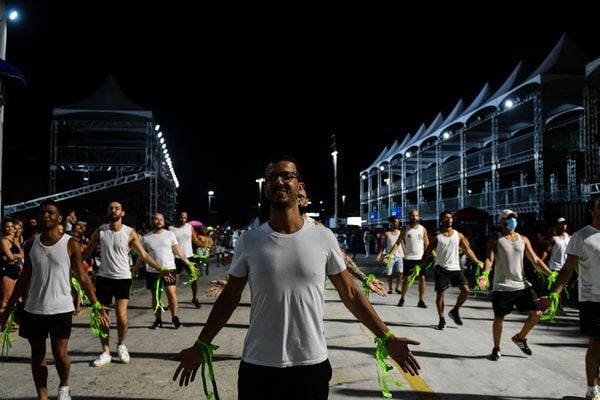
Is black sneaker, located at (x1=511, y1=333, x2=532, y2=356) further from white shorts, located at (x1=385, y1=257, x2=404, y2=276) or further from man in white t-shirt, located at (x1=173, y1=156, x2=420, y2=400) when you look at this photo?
white shorts, located at (x1=385, y1=257, x2=404, y2=276)

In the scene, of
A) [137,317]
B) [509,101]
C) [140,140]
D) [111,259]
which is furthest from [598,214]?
[140,140]

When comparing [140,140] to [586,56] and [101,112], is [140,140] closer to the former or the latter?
[101,112]

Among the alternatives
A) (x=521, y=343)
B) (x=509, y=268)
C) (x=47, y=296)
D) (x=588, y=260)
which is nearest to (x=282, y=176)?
(x=47, y=296)

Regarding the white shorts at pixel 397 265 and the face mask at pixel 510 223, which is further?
the white shorts at pixel 397 265

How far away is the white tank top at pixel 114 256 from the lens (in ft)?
22.5

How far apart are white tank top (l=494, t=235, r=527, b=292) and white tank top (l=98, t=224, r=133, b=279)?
15.8 feet

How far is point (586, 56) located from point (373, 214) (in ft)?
110

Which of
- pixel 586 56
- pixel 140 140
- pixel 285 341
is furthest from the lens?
pixel 140 140

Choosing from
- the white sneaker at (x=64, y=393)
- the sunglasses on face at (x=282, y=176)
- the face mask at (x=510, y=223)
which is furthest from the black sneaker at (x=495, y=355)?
the sunglasses on face at (x=282, y=176)

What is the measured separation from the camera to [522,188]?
1000 inches

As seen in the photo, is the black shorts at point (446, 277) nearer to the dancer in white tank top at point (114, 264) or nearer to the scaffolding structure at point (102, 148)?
the dancer in white tank top at point (114, 264)

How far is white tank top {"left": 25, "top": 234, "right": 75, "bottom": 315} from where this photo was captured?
475 centimetres

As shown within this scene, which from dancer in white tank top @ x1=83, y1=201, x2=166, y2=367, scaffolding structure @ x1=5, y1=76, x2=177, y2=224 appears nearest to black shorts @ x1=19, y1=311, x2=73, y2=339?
dancer in white tank top @ x1=83, y1=201, x2=166, y2=367

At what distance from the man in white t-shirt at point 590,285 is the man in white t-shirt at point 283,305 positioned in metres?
2.96
